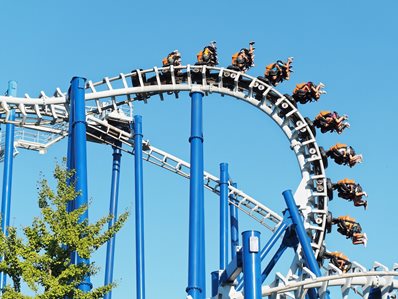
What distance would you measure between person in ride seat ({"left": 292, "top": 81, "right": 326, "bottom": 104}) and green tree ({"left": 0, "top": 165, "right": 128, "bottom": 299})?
7109 mm

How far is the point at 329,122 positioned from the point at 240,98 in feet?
5.19

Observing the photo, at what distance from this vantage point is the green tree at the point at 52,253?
6.79 metres

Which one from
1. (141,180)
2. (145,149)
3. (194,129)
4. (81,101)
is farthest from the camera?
(145,149)

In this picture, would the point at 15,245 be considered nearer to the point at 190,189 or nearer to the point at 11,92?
the point at 190,189

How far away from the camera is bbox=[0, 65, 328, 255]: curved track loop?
12594 millimetres

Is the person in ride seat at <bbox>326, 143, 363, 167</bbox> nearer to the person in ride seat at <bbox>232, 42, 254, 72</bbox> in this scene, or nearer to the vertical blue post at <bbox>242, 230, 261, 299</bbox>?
the person in ride seat at <bbox>232, 42, 254, 72</bbox>

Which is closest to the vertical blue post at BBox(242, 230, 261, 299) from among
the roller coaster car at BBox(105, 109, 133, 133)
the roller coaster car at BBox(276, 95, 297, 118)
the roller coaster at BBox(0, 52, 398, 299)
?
the roller coaster at BBox(0, 52, 398, 299)

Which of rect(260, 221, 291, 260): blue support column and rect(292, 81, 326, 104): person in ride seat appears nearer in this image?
rect(260, 221, 291, 260): blue support column

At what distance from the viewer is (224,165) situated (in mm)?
15078

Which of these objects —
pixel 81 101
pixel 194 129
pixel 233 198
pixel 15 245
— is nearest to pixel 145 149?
pixel 233 198

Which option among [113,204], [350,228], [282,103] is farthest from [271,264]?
[113,204]

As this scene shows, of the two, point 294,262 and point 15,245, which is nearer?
point 15,245

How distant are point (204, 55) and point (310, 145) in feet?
7.63

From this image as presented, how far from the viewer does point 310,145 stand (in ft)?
44.5
